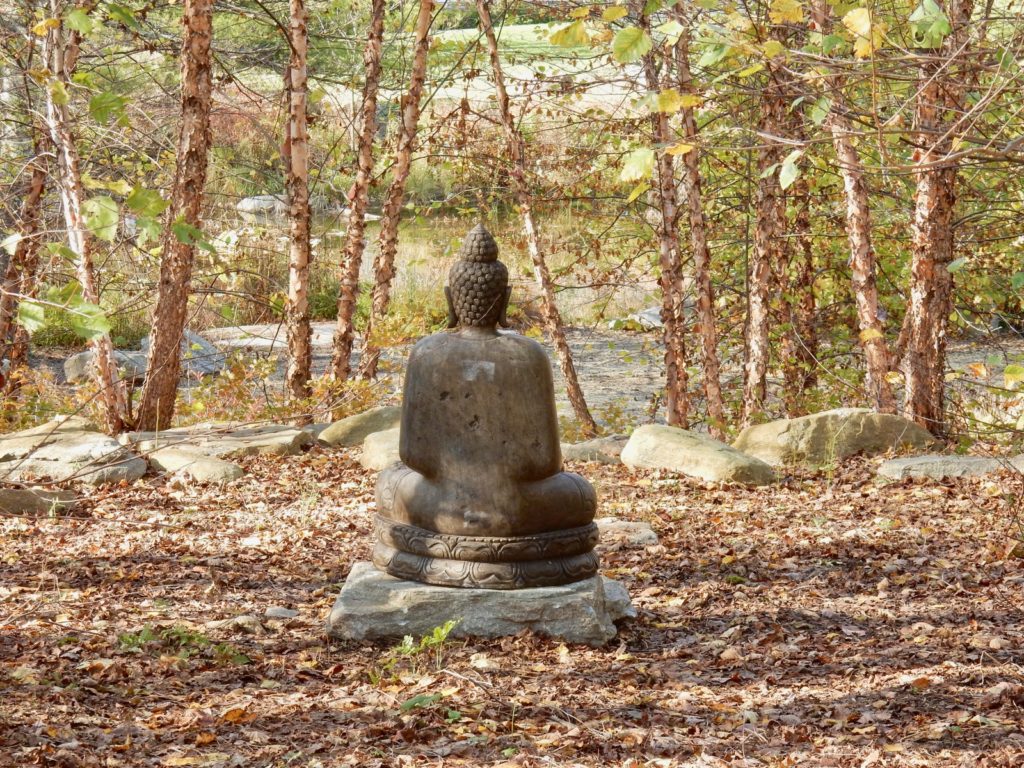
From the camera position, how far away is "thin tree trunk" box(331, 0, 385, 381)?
10.7 meters

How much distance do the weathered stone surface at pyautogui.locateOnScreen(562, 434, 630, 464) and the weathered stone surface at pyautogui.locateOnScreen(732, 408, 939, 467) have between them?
1.02 metres

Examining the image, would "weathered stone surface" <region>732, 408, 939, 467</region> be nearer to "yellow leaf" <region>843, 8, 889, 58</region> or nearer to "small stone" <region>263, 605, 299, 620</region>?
"small stone" <region>263, 605, 299, 620</region>

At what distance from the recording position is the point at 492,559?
211 inches

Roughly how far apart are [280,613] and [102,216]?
287cm

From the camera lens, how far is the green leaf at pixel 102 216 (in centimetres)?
343

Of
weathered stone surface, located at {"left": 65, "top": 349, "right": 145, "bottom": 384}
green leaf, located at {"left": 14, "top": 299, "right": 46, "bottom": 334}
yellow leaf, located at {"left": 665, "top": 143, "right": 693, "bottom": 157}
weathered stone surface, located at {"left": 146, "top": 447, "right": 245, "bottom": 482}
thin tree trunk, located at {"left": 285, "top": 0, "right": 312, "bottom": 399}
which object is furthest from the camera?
weathered stone surface, located at {"left": 65, "top": 349, "right": 145, "bottom": 384}

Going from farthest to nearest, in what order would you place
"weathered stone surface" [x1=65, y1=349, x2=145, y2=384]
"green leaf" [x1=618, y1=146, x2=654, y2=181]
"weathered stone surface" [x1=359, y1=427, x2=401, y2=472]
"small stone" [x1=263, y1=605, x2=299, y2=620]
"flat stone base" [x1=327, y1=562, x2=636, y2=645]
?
"weathered stone surface" [x1=65, y1=349, x2=145, y2=384]
"weathered stone surface" [x1=359, y1=427, x2=401, y2=472]
"small stone" [x1=263, y1=605, x2=299, y2=620]
"flat stone base" [x1=327, y1=562, x2=636, y2=645]
"green leaf" [x1=618, y1=146, x2=654, y2=181]

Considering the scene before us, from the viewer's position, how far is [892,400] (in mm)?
10070

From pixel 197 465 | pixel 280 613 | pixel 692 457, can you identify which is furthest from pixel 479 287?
pixel 197 465

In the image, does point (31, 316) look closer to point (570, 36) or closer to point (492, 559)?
point (570, 36)

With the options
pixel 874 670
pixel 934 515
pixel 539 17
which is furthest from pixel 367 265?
pixel 874 670

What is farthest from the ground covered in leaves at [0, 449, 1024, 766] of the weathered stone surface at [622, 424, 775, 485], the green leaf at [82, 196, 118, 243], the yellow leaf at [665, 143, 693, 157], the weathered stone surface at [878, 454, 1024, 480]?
the yellow leaf at [665, 143, 693, 157]

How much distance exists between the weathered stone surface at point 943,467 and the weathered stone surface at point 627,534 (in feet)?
7.34

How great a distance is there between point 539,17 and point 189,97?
14.3 ft
